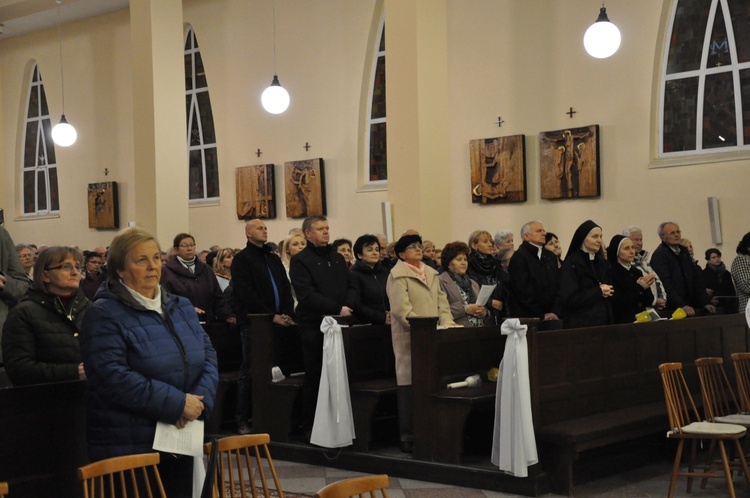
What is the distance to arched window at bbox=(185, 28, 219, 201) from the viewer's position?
59.2 ft

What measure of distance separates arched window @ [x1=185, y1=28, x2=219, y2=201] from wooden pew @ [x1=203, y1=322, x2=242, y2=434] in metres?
9.10

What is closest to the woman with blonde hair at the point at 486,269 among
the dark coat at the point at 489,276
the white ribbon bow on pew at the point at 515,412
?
the dark coat at the point at 489,276

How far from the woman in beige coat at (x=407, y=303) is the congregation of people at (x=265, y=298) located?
0.04 ft

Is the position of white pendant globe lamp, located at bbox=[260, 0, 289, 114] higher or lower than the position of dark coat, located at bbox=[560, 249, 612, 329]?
higher

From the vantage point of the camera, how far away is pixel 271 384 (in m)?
8.07

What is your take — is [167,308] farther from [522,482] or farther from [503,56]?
[503,56]

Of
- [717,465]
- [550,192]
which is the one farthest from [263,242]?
[550,192]

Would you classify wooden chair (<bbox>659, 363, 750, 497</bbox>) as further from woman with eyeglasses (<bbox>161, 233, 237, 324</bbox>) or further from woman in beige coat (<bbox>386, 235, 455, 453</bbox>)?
woman with eyeglasses (<bbox>161, 233, 237, 324</bbox>)

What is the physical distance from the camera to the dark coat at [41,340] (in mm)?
4469

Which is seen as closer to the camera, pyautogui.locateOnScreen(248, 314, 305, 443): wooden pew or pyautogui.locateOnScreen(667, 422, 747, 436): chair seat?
pyautogui.locateOnScreen(667, 422, 747, 436): chair seat

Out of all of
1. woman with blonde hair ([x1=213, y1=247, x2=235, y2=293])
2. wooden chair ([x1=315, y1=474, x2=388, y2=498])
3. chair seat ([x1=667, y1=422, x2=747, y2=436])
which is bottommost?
chair seat ([x1=667, y1=422, x2=747, y2=436])

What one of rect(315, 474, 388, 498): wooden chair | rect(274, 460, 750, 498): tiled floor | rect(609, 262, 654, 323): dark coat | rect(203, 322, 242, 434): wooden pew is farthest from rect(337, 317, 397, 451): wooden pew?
rect(315, 474, 388, 498): wooden chair

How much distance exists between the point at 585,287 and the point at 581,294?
0.07 metres

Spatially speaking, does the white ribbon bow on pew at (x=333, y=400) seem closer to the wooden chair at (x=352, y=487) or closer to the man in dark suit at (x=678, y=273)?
the man in dark suit at (x=678, y=273)
